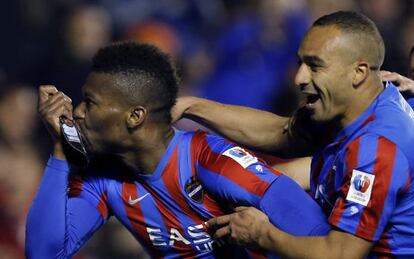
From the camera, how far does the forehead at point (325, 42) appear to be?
484cm

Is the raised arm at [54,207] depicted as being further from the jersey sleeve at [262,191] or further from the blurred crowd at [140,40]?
the blurred crowd at [140,40]

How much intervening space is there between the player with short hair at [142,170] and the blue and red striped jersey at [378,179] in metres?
0.25

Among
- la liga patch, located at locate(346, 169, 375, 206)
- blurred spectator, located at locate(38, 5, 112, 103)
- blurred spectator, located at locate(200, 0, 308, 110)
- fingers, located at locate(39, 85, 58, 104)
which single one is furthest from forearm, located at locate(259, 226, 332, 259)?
blurred spectator, located at locate(38, 5, 112, 103)

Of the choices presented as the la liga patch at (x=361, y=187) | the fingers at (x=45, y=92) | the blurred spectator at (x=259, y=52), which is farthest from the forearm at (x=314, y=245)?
the blurred spectator at (x=259, y=52)

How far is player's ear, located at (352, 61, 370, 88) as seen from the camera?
4.83 metres

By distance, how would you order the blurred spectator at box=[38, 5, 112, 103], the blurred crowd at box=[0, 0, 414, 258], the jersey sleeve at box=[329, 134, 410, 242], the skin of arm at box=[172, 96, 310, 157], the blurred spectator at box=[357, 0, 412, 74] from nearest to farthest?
the jersey sleeve at box=[329, 134, 410, 242]
the skin of arm at box=[172, 96, 310, 157]
the blurred spectator at box=[357, 0, 412, 74]
the blurred crowd at box=[0, 0, 414, 258]
the blurred spectator at box=[38, 5, 112, 103]

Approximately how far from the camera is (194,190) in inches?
197

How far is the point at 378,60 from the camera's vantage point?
193 inches

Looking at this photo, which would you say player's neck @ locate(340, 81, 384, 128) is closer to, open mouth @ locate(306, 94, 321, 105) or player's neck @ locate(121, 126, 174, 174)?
open mouth @ locate(306, 94, 321, 105)

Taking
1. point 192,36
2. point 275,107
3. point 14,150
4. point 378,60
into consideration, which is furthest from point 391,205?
point 192,36

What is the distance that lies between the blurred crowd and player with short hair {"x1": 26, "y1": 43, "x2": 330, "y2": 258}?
2761mm

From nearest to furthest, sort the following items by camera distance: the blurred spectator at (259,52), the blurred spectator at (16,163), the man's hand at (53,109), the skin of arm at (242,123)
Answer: the man's hand at (53,109) < the skin of arm at (242,123) < the blurred spectator at (16,163) < the blurred spectator at (259,52)

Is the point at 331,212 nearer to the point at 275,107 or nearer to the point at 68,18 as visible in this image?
the point at 275,107

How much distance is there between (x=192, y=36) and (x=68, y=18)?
1.40m
